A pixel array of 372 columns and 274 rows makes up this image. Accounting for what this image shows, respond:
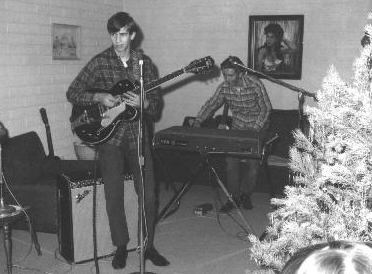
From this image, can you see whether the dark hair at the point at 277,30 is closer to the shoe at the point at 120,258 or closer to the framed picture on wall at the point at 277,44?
the framed picture on wall at the point at 277,44

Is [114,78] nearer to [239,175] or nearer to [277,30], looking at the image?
[239,175]

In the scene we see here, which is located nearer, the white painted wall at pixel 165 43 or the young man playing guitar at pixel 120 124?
Result: the young man playing guitar at pixel 120 124

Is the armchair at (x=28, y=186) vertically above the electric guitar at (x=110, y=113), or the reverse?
the electric guitar at (x=110, y=113)

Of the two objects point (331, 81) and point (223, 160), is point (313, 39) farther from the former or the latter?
point (331, 81)

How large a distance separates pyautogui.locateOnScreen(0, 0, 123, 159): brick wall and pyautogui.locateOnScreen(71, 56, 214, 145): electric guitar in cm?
138

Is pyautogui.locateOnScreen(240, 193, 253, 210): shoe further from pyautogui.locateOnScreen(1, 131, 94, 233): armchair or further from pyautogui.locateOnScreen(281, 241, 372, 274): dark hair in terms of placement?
pyautogui.locateOnScreen(281, 241, 372, 274): dark hair

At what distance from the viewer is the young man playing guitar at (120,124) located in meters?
3.19

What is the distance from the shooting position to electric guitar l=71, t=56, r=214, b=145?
10.2 feet

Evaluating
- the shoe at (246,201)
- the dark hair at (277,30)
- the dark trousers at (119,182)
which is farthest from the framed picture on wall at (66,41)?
the shoe at (246,201)

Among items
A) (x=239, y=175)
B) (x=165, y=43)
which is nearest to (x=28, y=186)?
(x=239, y=175)

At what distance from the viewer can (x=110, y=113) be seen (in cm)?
318

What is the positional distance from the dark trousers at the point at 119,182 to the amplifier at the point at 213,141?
619 millimetres

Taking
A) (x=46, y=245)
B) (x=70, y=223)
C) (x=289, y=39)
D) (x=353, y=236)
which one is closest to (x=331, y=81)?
(x=353, y=236)

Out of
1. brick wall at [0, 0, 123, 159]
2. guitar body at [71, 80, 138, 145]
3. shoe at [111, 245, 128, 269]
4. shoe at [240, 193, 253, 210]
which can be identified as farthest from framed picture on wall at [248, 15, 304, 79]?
shoe at [111, 245, 128, 269]
